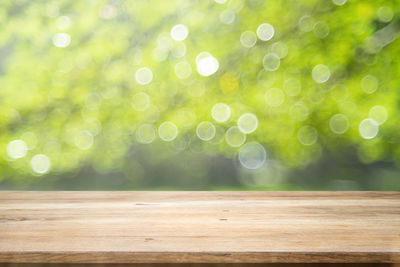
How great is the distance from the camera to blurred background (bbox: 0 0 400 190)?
1977mm

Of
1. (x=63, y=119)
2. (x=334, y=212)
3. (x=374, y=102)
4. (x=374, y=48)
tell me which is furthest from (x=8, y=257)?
(x=374, y=48)

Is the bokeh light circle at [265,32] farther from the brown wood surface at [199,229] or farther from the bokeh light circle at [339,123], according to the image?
the brown wood surface at [199,229]

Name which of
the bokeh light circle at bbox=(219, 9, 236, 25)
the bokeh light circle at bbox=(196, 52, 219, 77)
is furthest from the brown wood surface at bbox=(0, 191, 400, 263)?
the bokeh light circle at bbox=(219, 9, 236, 25)

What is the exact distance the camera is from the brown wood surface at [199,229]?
663 mm

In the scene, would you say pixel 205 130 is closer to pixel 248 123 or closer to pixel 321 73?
pixel 248 123

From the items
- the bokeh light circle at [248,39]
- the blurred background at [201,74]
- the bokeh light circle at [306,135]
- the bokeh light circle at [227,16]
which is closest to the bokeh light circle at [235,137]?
the blurred background at [201,74]

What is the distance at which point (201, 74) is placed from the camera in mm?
2039

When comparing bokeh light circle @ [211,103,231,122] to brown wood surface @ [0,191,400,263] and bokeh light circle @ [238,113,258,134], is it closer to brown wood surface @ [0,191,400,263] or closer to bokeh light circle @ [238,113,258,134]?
bokeh light circle @ [238,113,258,134]

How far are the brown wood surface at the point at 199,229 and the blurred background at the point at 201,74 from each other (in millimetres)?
878

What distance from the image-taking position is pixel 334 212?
0.96 m

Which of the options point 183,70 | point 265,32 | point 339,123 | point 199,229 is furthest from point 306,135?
point 199,229

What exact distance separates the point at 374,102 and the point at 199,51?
2.73 feet

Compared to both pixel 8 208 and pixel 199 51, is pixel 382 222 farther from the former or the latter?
pixel 199 51

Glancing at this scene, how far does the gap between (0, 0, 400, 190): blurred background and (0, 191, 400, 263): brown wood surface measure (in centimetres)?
88
